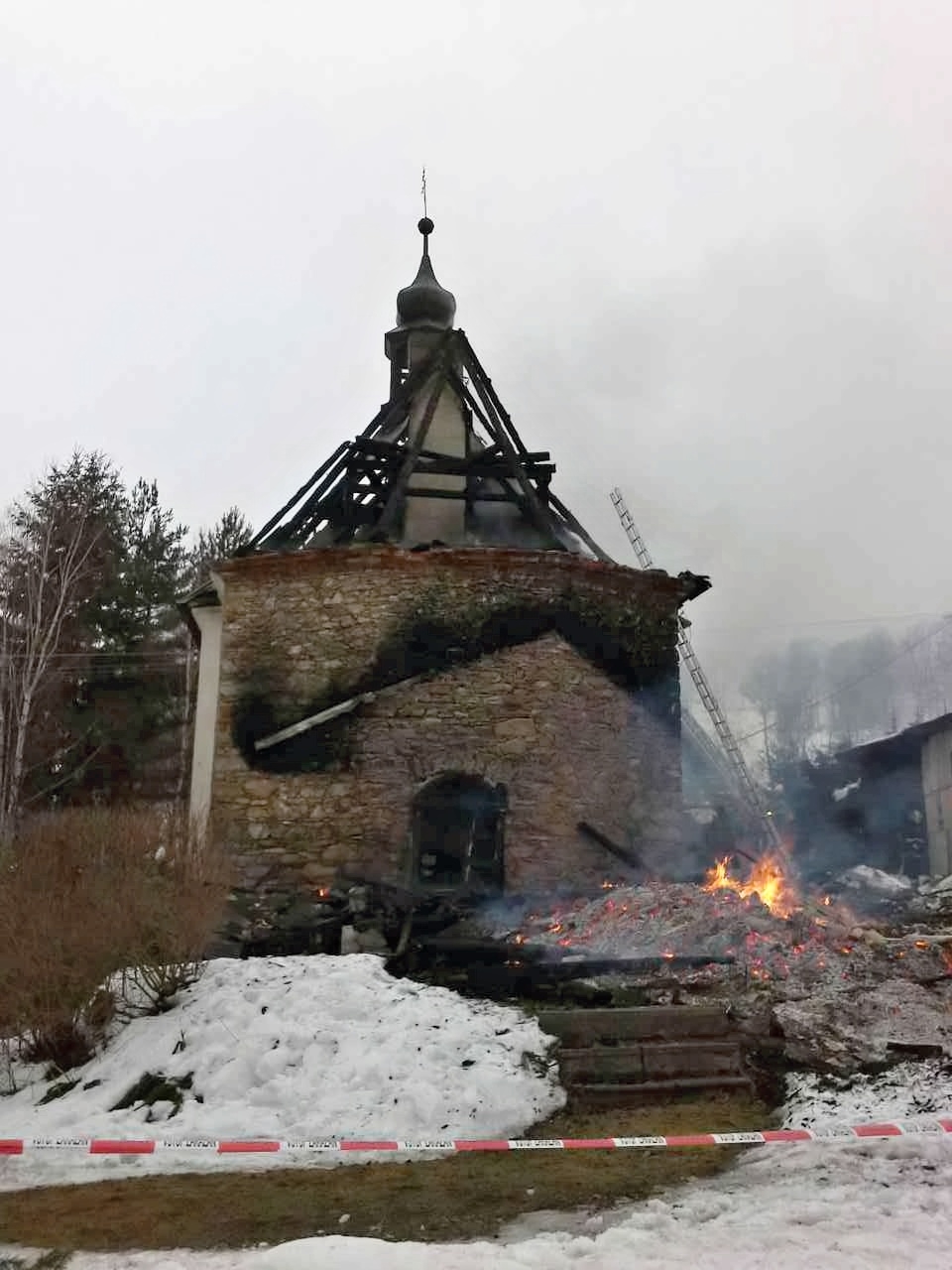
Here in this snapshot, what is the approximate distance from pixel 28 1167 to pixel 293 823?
740cm

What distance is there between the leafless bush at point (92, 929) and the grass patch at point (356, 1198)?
6.96 ft

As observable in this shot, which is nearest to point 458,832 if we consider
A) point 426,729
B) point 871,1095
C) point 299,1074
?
point 426,729

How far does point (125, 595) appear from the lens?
93.2 feet

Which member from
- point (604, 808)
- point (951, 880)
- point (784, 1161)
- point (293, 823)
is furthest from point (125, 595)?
point (784, 1161)

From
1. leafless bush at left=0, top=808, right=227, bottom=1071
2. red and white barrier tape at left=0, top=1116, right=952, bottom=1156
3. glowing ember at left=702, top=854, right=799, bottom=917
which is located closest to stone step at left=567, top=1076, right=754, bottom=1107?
red and white barrier tape at left=0, top=1116, right=952, bottom=1156

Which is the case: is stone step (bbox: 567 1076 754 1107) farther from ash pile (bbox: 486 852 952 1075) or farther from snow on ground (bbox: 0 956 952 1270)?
ash pile (bbox: 486 852 952 1075)

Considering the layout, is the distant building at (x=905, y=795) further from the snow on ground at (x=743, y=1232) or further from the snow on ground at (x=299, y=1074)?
the snow on ground at (x=743, y=1232)

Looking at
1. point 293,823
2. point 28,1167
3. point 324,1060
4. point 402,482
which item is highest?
point 402,482

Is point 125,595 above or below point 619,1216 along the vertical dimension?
above

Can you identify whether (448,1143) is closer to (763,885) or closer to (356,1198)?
(356,1198)

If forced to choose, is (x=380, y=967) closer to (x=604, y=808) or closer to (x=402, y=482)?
(x=604, y=808)

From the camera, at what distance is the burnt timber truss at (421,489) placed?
17.1 m

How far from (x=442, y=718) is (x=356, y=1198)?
28.4 ft

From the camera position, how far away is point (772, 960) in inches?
394
